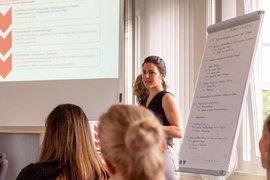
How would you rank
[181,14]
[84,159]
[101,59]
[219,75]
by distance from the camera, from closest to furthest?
[84,159], [219,75], [101,59], [181,14]

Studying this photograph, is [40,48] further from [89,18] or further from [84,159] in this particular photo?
[84,159]

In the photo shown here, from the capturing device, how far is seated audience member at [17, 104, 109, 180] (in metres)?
1.85

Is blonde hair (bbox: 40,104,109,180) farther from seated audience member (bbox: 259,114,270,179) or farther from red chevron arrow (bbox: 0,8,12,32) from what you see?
red chevron arrow (bbox: 0,8,12,32)

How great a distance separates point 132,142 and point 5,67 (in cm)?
301

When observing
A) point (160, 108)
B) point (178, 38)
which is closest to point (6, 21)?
point (178, 38)

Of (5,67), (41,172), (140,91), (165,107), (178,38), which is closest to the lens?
(41,172)

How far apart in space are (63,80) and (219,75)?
4.74 feet

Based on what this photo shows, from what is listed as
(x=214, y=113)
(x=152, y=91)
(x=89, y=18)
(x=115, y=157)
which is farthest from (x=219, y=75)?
(x=115, y=157)

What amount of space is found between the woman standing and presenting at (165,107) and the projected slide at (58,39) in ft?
1.38

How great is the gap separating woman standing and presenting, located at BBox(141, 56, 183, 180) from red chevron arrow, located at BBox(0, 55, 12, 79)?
129 centimetres

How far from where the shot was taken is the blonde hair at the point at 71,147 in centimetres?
188

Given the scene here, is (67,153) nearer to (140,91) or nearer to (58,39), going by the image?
(140,91)

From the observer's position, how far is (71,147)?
1.93m

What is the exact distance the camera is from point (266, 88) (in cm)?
333
